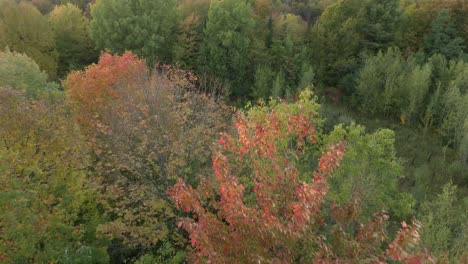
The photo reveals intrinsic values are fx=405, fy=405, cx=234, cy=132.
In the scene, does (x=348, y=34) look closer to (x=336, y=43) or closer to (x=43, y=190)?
(x=336, y=43)

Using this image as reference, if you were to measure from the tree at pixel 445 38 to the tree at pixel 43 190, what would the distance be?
1699 inches

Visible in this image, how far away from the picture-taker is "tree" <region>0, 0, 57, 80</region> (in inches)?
1433

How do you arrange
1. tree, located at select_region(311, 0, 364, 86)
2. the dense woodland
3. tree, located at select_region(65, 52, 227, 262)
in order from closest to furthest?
the dense woodland → tree, located at select_region(65, 52, 227, 262) → tree, located at select_region(311, 0, 364, 86)

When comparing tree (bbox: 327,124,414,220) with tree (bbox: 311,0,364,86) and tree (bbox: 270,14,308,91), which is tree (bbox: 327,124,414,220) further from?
tree (bbox: 311,0,364,86)

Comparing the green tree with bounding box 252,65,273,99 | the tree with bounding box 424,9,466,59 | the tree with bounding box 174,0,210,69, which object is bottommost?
the green tree with bounding box 252,65,273,99

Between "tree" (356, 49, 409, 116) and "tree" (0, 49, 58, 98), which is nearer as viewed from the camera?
"tree" (0, 49, 58, 98)

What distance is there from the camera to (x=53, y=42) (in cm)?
3906

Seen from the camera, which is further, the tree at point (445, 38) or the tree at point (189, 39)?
the tree at point (445, 38)

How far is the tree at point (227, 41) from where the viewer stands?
40.6 meters

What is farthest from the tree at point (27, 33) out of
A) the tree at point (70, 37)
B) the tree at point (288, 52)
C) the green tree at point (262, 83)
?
the tree at point (288, 52)

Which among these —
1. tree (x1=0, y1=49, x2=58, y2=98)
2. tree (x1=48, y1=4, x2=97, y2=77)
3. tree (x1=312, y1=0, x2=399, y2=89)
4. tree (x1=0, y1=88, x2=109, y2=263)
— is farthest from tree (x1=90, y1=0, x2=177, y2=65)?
tree (x1=0, y1=88, x2=109, y2=263)

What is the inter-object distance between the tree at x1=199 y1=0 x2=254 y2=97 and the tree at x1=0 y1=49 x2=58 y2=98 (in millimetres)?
17174

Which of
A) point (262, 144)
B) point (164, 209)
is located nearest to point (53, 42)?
point (164, 209)

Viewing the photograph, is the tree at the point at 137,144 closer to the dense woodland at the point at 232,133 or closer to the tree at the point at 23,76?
the dense woodland at the point at 232,133
